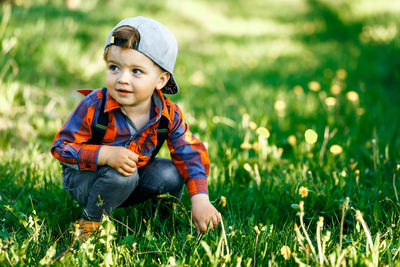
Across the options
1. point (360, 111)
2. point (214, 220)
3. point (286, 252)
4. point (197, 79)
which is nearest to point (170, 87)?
point (214, 220)

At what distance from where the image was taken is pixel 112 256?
5.27ft

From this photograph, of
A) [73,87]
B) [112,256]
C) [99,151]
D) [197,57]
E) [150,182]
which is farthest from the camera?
[197,57]

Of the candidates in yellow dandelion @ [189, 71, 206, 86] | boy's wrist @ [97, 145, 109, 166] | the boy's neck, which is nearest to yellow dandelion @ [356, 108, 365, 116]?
yellow dandelion @ [189, 71, 206, 86]

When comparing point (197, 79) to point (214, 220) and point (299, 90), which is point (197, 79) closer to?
point (299, 90)

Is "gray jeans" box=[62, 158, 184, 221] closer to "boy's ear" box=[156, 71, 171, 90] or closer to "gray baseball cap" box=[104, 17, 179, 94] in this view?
"boy's ear" box=[156, 71, 171, 90]

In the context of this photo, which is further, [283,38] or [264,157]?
[283,38]

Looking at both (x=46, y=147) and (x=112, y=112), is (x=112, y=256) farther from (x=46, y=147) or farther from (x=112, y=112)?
(x=46, y=147)

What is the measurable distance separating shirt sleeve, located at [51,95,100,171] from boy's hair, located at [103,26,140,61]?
1.04 ft

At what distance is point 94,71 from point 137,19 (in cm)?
279

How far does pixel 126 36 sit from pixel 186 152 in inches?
25.3

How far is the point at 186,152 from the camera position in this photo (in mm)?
2010

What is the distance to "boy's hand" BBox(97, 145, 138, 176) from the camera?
175 cm

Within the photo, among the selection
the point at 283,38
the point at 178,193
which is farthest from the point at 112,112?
the point at 283,38

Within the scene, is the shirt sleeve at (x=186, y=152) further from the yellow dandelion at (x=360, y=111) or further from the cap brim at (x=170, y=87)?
the yellow dandelion at (x=360, y=111)
